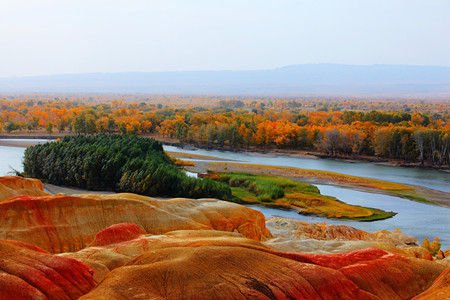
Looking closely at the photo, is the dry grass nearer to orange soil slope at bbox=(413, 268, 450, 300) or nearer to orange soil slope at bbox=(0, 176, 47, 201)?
orange soil slope at bbox=(0, 176, 47, 201)

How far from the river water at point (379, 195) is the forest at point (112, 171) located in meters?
6.15

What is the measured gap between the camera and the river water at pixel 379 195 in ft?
174

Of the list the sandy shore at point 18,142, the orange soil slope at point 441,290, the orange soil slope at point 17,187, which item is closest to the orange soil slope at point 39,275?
the orange soil slope at point 441,290

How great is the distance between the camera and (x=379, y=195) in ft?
226

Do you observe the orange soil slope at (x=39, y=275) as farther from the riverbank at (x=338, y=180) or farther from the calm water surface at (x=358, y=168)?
the calm water surface at (x=358, y=168)

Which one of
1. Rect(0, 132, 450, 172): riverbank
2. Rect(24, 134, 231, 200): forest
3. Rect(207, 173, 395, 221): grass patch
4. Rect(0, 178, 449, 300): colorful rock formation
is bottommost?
Rect(0, 132, 450, 172): riverbank

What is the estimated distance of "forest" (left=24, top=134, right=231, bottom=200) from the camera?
62.0 meters

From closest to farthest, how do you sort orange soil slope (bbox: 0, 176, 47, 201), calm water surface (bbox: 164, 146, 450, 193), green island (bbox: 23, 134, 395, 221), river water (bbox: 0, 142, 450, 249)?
orange soil slope (bbox: 0, 176, 47, 201), river water (bbox: 0, 142, 450, 249), green island (bbox: 23, 134, 395, 221), calm water surface (bbox: 164, 146, 450, 193)

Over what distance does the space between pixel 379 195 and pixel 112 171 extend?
1081 inches

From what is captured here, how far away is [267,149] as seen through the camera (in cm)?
11262

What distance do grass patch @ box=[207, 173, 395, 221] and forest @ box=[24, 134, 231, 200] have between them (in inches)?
151

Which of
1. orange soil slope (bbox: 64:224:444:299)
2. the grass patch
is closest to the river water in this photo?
the grass patch

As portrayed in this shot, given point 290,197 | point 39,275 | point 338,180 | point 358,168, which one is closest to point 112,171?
point 290,197

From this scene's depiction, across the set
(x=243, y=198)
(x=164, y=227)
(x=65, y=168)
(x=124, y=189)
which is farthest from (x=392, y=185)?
(x=164, y=227)
